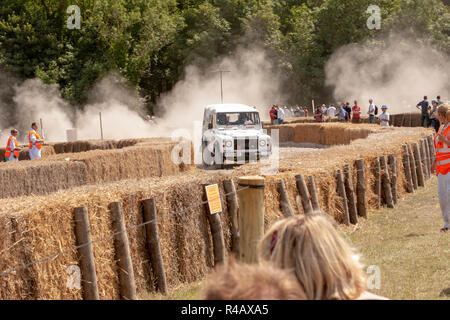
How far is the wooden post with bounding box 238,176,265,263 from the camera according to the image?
6199mm

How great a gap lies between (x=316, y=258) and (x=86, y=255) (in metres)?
4.54

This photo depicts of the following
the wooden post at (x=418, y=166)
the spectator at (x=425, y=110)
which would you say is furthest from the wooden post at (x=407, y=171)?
the spectator at (x=425, y=110)

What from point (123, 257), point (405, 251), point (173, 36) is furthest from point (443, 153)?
point (173, 36)

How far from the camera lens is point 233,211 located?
935cm

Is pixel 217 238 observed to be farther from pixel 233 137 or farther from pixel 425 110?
pixel 425 110

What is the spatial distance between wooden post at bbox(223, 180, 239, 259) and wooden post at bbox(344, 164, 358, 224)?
4.12 meters

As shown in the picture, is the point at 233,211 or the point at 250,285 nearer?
the point at 250,285

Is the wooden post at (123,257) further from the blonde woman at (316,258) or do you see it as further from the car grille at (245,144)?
the car grille at (245,144)

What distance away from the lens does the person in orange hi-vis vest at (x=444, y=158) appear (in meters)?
10.3

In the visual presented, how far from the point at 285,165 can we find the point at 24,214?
23.2 ft

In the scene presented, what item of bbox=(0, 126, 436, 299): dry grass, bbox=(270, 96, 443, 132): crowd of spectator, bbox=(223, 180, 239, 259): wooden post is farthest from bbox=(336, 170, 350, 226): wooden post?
bbox=(270, 96, 443, 132): crowd of spectator

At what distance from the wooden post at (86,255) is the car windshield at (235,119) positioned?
1678 cm

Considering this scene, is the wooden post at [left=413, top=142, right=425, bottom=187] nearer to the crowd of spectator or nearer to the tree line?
the crowd of spectator

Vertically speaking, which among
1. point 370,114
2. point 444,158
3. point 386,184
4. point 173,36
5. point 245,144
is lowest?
point 386,184
